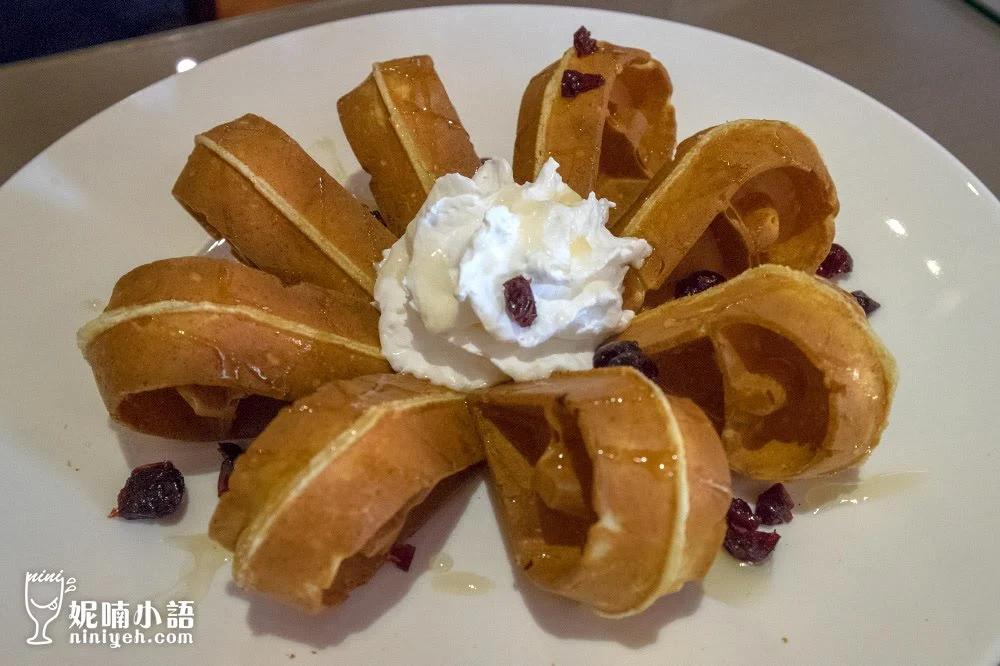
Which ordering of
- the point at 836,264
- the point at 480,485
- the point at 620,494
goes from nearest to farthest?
1. the point at 620,494
2. the point at 480,485
3. the point at 836,264

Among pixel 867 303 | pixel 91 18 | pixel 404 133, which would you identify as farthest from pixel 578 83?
pixel 91 18

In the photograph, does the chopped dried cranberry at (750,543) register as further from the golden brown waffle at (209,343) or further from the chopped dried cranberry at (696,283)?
the golden brown waffle at (209,343)

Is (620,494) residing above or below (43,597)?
above

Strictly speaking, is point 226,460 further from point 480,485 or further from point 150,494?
point 480,485

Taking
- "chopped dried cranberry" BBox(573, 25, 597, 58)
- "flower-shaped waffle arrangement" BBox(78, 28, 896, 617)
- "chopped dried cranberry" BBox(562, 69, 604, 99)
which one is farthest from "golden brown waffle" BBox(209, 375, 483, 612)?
"chopped dried cranberry" BBox(573, 25, 597, 58)

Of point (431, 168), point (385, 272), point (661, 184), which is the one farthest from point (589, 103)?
point (385, 272)

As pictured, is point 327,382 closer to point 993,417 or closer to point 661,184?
point 661,184

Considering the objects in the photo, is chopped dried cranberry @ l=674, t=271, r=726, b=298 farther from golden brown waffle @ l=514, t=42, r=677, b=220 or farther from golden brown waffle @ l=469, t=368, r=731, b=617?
golden brown waffle @ l=469, t=368, r=731, b=617
